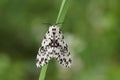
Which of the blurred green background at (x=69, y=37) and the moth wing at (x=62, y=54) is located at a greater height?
the blurred green background at (x=69, y=37)

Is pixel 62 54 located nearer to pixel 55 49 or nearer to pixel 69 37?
pixel 55 49

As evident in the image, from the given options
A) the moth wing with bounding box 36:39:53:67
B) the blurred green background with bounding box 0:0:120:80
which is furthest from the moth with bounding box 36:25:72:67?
the blurred green background with bounding box 0:0:120:80

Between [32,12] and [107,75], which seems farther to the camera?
[32,12]

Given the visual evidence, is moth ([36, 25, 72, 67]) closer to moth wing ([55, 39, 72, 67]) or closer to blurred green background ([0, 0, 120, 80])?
moth wing ([55, 39, 72, 67])

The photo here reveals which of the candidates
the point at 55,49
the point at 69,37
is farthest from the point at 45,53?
the point at 69,37

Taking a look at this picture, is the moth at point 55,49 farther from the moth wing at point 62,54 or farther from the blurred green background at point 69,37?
Result: the blurred green background at point 69,37

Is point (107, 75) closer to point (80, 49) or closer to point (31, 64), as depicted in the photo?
point (80, 49)

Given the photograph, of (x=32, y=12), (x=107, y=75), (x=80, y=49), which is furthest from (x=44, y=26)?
(x=107, y=75)

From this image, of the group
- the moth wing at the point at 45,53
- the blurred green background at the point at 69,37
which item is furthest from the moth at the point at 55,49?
the blurred green background at the point at 69,37
